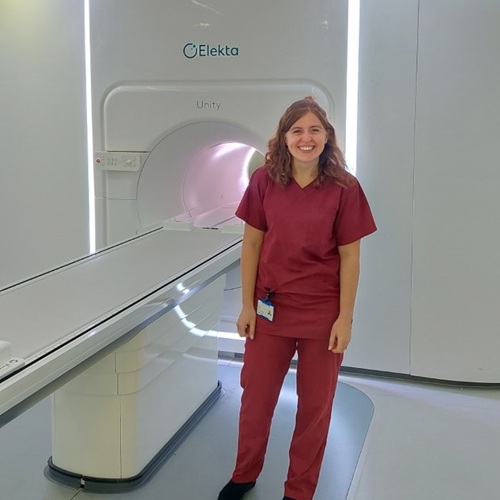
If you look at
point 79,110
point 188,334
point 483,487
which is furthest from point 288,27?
point 483,487

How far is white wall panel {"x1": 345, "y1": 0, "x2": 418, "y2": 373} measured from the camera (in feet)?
7.91

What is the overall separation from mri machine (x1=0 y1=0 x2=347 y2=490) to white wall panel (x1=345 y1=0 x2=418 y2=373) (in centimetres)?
11

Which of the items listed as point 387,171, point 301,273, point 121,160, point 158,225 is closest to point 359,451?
point 301,273

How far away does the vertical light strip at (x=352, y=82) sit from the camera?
2428mm

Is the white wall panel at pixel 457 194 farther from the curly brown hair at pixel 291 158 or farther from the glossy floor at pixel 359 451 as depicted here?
the curly brown hair at pixel 291 158

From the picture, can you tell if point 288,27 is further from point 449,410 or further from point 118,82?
point 449,410

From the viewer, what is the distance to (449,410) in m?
2.42

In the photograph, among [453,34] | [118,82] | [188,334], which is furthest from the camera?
[118,82]

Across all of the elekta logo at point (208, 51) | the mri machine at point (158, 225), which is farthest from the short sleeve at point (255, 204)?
the elekta logo at point (208, 51)

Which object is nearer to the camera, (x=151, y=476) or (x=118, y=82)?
(x=151, y=476)

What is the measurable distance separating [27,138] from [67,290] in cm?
148

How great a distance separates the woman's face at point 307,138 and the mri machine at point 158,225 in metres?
0.47

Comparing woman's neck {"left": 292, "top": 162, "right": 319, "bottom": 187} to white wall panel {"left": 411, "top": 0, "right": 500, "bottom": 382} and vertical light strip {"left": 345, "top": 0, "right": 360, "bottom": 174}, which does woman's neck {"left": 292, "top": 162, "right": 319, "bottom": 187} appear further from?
white wall panel {"left": 411, "top": 0, "right": 500, "bottom": 382}

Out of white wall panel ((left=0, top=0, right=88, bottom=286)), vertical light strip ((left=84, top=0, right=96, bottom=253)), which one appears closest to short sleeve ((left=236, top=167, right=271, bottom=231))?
vertical light strip ((left=84, top=0, right=96, bottom=253))
